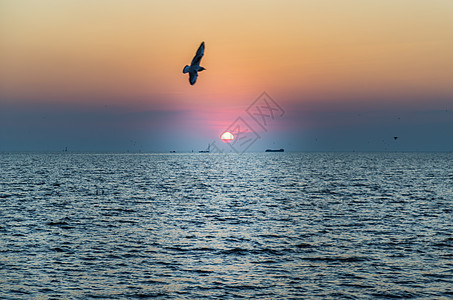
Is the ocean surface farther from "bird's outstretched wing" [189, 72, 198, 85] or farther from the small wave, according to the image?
"bird's outstretched wing" [189, 72, 198, 85]

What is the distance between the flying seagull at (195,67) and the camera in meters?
24.8

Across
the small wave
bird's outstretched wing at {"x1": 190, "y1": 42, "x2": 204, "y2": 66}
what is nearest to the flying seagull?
bird's outstretched wing at {"x1": 190, "y1": 42, "x2": 204, "y2": 66}

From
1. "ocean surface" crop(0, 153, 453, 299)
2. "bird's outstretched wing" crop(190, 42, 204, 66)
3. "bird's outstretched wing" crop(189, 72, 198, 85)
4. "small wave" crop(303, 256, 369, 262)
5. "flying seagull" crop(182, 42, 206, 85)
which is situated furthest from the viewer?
"small wave" crop(303, 256, 369, 262)

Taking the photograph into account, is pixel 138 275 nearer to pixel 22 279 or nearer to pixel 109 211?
pixel 22 279

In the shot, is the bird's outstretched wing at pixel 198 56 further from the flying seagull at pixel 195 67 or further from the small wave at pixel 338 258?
the small wave at pixel 338 258

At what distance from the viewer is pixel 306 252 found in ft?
114

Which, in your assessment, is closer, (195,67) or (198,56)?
(195,67)

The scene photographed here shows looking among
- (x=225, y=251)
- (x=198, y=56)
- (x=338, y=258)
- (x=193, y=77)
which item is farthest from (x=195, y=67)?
(x=338, y=258)

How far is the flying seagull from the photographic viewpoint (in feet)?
81.3

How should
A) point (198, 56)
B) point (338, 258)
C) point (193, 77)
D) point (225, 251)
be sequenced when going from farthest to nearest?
point (225, 251)
point (338, 258)
point (198, 56)
point (193, 77)

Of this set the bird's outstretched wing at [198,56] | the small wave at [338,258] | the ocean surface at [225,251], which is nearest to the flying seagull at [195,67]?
the bird's outstretched wing at [198,56]

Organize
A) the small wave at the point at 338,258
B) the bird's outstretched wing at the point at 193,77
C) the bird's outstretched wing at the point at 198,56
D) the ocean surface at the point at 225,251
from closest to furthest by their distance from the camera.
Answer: the bird's outstretched wing at the point at 193,77, the bird's outstretched wing at the point at 198,56, the ocean surface at the point at 225,251, the small wave at the point at 338,258

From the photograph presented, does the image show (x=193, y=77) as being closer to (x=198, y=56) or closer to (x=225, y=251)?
(x=198, y=56)

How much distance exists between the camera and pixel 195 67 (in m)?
25.6
